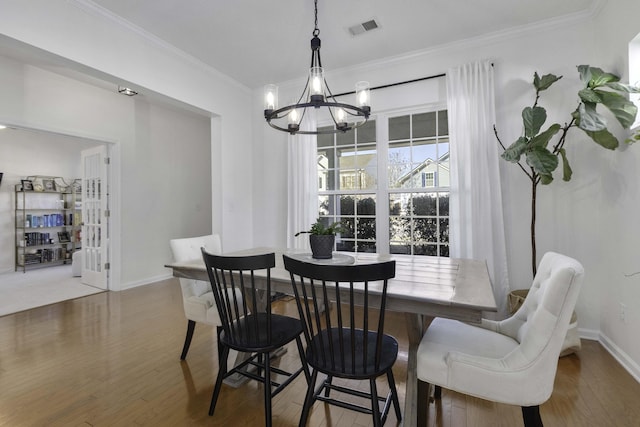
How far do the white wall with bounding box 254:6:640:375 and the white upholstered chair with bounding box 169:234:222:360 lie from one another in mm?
2842

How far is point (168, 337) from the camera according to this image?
2.85 m

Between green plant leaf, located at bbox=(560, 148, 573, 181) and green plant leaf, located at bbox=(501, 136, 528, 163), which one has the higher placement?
green plant leaf, located at bbox=(501, 136, 528, 163)

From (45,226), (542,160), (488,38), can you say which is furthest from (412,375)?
(45,226)

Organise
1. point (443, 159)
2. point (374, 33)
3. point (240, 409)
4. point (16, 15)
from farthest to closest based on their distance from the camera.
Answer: point (443, 159)
point (374, 33)
point (16, 15)
point (240, 409)

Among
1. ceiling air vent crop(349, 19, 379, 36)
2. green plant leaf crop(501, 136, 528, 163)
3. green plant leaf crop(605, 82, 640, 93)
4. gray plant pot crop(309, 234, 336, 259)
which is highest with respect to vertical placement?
ceiling air vent crop(349, 19, 379, 36)

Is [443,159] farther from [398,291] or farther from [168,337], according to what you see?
[168,337]

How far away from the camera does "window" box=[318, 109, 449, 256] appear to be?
3.47 meters

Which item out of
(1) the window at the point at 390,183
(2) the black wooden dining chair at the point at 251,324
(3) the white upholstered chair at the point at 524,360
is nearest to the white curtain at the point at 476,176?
(1) the window at the point at 390,183

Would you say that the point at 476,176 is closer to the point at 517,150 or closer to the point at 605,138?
the point at 517,150

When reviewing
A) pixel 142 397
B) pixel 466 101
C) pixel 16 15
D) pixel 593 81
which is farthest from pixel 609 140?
pixel 16 15

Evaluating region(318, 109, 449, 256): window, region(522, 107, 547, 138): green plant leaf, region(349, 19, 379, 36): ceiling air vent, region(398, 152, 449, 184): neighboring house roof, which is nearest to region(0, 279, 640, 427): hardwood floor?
region(318, 109, 449, 256): window

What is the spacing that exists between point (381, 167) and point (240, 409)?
2.88 metres

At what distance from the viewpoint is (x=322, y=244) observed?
2121mm

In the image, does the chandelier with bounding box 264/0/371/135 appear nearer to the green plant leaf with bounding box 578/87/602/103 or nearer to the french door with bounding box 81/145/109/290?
the green plant leaf with bounding box 578/87/602/103
